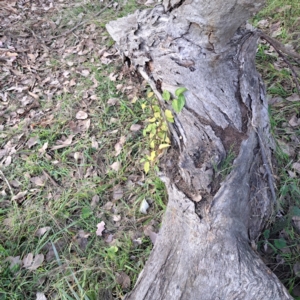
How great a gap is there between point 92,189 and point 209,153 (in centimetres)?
122

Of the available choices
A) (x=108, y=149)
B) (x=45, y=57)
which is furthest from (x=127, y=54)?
(x=45, y=57)

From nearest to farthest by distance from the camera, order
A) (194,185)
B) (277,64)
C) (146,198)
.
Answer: (194,185), (146,198), (277,64)

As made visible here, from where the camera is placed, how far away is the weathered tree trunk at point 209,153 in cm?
167

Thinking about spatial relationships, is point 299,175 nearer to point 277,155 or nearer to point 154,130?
point 277,155

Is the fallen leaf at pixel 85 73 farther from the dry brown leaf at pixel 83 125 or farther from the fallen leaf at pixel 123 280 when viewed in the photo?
the fallen leaf at pixel 123 280

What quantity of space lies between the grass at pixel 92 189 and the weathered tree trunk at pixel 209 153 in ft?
0.54

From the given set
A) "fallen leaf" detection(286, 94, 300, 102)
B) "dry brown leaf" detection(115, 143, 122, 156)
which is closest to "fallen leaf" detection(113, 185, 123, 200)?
"dry brown leaf" detection(115, 143, 122, 156)

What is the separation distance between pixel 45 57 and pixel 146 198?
9.12 feet

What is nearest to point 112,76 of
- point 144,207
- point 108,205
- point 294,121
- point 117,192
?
point 117,192

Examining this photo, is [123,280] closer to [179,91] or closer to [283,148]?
[179,91]

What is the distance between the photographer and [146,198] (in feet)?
8.60

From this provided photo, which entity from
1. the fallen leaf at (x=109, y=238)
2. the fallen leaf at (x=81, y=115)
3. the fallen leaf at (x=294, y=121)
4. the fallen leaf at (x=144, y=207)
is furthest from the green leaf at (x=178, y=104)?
the fallen leaf at (x=81, y=115)

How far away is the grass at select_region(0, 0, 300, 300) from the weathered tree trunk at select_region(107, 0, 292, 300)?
0.16 m

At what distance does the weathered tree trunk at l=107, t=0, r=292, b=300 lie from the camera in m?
1.67
